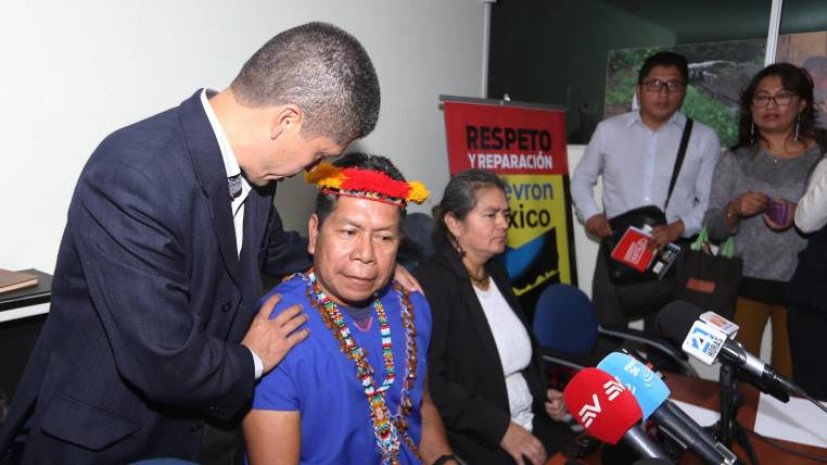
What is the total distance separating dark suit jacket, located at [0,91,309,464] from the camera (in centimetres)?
115

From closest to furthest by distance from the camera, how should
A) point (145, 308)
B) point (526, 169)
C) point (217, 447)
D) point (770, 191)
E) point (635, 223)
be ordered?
point (145, 308)
point (217, 447)
point (770, 191)
point (635, 223)
point (526, 169)

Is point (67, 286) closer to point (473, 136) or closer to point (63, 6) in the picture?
point (63, 6)

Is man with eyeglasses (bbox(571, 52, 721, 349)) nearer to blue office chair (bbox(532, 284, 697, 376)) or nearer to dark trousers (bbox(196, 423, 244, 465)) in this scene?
blue office chair (bbox(532, 284, 697, 376))

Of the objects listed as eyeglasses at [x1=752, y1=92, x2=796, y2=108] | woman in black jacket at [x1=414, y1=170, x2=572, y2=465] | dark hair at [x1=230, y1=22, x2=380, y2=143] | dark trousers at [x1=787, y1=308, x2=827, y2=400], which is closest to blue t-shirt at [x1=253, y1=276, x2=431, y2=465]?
woman in black jacket at [x1=414, y1=170, x2=572, y2=465]

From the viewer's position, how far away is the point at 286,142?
1306 millimetres

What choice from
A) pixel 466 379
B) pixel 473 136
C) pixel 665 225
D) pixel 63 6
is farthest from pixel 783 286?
pixel 63 6

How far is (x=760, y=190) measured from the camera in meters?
3.00

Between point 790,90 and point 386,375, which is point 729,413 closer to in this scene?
point 386,375

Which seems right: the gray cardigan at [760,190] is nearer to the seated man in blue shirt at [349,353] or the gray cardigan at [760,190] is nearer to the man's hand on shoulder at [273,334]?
the seated man in blue shirt at [349,353]

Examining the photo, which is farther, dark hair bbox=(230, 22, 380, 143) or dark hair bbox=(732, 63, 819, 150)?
dark hair bbox=(732, 63, 819, 150)

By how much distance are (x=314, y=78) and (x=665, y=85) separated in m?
2.75

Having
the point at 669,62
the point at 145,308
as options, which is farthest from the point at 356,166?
the point at 669,62

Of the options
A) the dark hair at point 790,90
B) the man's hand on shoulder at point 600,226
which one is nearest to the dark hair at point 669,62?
the dark hair at point 790,90

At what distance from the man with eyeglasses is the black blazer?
158 centimetres
